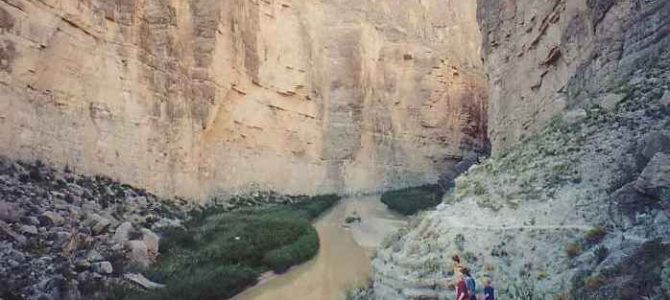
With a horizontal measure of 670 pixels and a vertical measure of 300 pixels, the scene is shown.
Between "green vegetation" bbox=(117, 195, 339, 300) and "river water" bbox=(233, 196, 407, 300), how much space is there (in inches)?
19.9

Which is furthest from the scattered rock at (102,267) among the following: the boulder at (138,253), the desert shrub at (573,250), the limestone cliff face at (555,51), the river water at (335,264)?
the limestone cliff face at (555,51)

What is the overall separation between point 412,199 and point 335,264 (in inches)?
626

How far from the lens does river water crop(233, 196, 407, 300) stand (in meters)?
15.9

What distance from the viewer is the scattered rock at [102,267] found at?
14.4 m

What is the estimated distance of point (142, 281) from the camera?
1447 centimetres

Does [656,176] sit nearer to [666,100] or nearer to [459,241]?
[666,100]

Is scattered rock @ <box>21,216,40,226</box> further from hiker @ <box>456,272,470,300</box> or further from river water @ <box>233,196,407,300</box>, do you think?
hiker @ <box>456,272,470,300</box>

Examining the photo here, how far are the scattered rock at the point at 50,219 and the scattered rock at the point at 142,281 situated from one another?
2.56 metres

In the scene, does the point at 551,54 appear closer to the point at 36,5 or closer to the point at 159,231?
the point at 159,231

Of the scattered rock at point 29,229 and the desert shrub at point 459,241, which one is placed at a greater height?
the desert shrub at point 459,241

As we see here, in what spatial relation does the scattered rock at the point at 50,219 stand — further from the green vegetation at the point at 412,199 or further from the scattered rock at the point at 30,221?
the green vegetation at the point at 412,199

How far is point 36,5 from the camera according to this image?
17.2m

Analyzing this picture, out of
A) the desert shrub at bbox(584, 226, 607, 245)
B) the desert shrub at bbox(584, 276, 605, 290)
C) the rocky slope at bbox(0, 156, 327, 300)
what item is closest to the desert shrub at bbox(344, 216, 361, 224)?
the rocky slope at bbox(0, 156, 327, 300)

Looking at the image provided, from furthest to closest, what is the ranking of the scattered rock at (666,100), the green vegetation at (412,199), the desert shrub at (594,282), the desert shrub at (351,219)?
the green vegetation at (412,199) < the desert shrub at (351,219) < the scattered rock at (666,100) < the desert shrub at (594,282)
